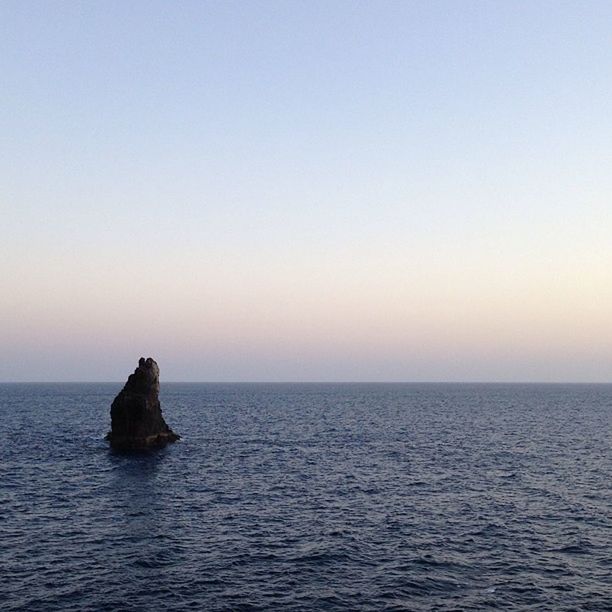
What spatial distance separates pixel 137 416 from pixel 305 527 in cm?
6034

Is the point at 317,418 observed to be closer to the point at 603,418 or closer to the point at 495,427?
the point at 495,427

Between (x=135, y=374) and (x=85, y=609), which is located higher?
(x=135, y=374)

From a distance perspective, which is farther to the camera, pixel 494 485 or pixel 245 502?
pixel 494 485

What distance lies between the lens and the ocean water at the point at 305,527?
3869cm

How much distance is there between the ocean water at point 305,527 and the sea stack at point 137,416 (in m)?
5.09

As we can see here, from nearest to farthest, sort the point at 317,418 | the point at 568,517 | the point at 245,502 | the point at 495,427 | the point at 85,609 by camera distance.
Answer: the point at 85,609 < the point at 568,517 < the point at 245,502 < the point at 495,427 < the point at 317,418

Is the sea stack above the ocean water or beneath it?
above

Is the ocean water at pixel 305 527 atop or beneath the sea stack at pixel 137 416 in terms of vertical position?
beneath

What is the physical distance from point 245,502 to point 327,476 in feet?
57.9

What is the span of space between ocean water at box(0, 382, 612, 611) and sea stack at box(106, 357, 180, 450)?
16.7 ft

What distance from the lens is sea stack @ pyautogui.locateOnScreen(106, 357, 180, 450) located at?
104688 mm

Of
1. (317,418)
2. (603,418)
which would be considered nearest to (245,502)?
(317,418)

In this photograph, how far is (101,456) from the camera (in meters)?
94.1

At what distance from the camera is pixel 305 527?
5434 centimetres
